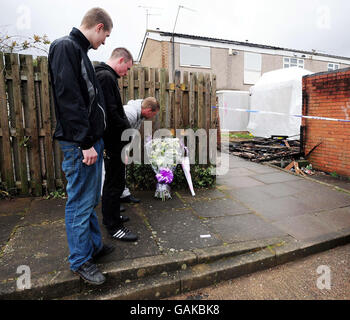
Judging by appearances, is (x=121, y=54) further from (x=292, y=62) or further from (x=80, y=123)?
(x=292, y=62)

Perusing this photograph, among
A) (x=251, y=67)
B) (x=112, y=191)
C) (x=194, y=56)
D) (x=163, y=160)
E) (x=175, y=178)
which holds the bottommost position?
(x=175, y=178)

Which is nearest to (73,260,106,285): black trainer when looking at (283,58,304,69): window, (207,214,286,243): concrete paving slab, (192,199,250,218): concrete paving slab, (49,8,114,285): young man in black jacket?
(49,8,114,285): young man in black jacket

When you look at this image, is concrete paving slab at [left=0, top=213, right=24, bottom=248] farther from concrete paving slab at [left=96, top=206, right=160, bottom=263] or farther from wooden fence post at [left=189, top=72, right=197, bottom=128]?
wooden fence post at [left=189, top=72, right=197, bottom=128]

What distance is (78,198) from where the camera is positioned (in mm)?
1998

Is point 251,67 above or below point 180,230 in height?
above

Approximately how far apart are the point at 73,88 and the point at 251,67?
21.9 meters

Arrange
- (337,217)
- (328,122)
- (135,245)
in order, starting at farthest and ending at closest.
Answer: (328,122)
(337,217)
(135,245)

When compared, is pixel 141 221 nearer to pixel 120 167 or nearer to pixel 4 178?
pixel 120 167

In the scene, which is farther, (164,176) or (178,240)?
(164,176)

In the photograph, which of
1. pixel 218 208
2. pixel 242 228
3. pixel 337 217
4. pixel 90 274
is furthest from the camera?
pixel 218 208

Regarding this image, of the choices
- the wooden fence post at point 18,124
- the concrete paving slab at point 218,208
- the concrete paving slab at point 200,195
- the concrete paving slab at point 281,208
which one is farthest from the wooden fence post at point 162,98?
the wooden fence post at point 18,124

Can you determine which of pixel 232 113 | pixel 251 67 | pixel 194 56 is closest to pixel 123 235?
pixel 232 113
